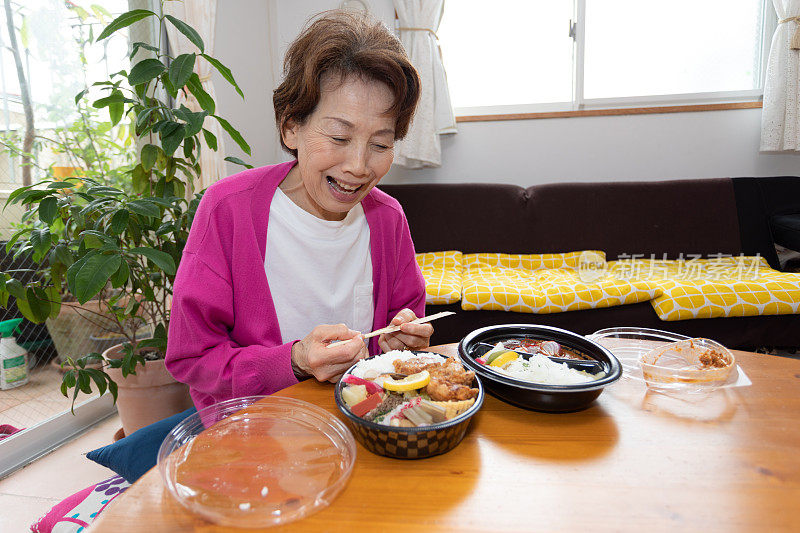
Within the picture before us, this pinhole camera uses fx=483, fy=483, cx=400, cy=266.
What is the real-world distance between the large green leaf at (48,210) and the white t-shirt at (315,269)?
781mm

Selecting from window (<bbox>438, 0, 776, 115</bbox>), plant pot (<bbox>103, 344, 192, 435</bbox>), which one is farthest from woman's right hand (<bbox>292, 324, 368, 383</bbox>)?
window (<bbox>438, 0, 776, 115</bbox>)

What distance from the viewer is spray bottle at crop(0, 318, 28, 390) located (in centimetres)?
196

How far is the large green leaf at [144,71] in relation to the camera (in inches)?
59.1

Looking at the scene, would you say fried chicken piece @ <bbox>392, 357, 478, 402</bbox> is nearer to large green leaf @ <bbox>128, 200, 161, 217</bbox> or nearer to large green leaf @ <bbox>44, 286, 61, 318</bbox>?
large green leaf @ <bbox>128, 200, 161, 217</bbox>

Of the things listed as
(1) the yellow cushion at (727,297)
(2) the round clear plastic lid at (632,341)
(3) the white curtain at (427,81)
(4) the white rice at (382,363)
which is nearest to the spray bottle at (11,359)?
(4) the white rice at (382,363)

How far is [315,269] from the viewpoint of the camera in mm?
1157

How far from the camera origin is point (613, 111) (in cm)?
331

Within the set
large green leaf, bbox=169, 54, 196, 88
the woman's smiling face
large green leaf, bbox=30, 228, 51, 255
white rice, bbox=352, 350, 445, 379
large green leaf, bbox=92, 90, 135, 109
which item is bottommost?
white rice, bbox=352, 350, 445, 379

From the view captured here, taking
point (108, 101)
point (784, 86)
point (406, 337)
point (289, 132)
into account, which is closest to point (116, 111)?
point (108, 101)

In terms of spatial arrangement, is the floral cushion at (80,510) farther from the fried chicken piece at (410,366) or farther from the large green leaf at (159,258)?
the fried chicken piece at (410,366)

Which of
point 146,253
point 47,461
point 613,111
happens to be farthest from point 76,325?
point 613,111

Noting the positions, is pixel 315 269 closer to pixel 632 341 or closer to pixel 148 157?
pixel 632 341

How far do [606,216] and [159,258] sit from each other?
2541mm

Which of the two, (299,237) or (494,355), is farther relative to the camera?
(299,237)
